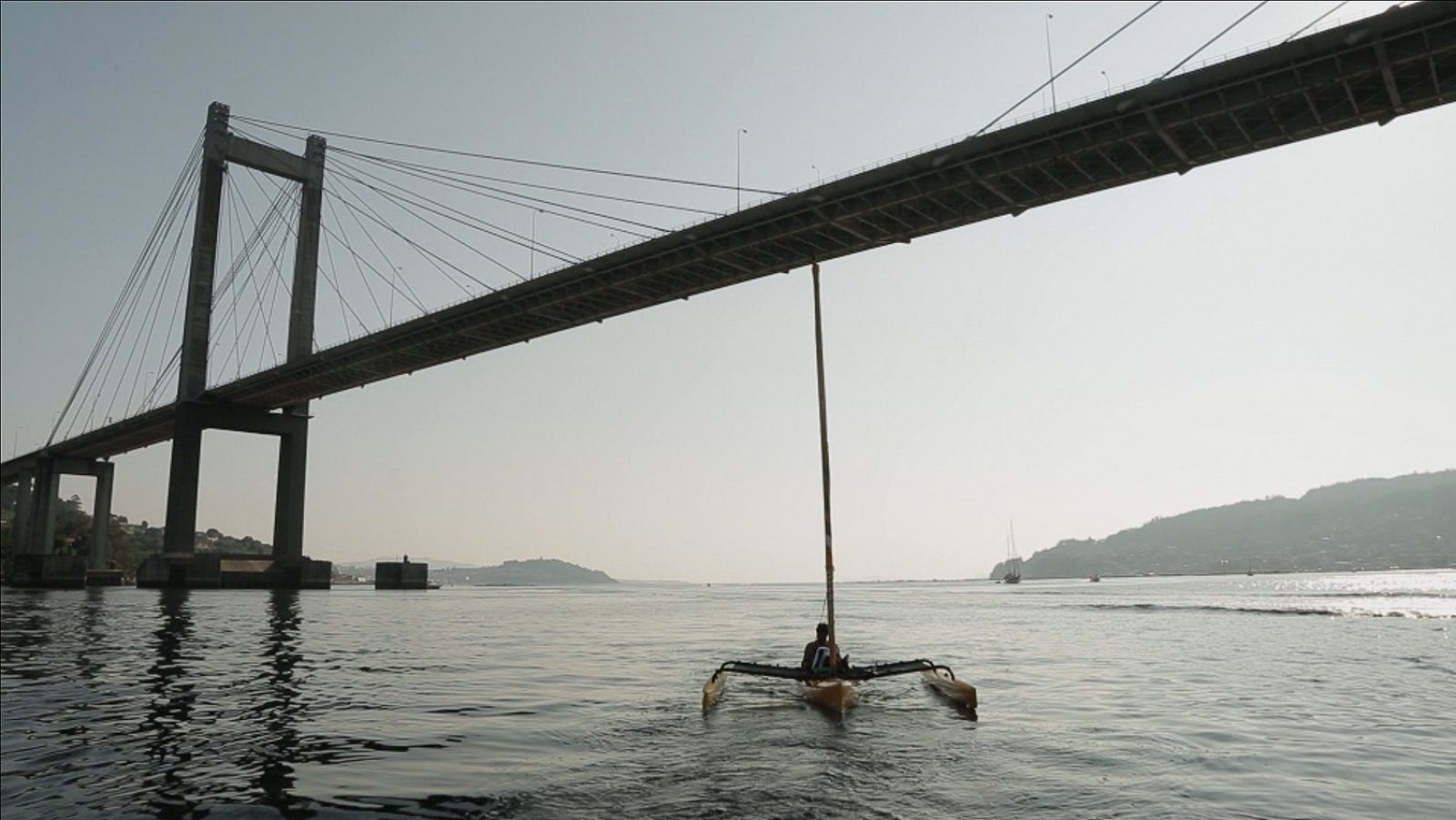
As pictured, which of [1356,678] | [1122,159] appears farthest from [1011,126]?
[1356,678]

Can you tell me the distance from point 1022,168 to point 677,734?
3061 cm

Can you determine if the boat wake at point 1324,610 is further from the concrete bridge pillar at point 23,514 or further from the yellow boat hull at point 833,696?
the concrete bridge pillar at point 23,514

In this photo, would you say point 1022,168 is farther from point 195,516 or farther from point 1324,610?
point 195,516

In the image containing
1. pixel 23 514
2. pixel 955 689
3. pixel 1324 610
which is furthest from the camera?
pixel 23 514

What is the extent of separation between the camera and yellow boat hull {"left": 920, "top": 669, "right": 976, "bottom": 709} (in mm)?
16906

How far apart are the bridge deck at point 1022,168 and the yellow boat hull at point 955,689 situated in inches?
958

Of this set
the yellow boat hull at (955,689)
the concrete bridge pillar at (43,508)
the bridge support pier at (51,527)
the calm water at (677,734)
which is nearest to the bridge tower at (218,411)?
the bridge support pier at (51,527)

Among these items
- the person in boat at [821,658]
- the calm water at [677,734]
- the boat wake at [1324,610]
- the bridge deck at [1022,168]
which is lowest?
the boat wake at [1324,610]

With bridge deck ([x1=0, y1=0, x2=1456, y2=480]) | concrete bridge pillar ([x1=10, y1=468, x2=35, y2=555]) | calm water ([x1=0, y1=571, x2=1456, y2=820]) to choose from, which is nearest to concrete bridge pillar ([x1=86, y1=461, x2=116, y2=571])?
concrete bridge pillar ([x1=10, y1=468, x2=35, y2=555])

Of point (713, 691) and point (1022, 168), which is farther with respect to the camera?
point (1022, 168)

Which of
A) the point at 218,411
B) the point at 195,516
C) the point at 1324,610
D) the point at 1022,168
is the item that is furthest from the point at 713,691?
the point at 218,411

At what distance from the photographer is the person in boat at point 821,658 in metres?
18.1

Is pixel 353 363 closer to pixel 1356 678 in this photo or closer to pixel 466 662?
pixel 466 662

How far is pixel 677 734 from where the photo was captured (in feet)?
46.8
